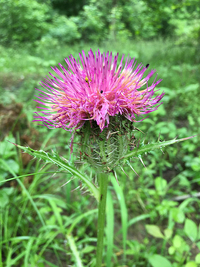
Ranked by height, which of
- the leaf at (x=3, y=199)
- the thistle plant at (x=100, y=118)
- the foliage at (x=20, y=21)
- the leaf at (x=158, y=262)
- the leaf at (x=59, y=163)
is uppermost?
the foliage at (x=20, y=21)

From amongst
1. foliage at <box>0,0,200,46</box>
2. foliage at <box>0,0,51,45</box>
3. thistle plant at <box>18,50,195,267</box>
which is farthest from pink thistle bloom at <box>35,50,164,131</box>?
foliage at <box>0,0,51,45</box>

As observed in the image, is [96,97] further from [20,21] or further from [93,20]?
[93,20]

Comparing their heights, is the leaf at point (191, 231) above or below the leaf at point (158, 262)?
above

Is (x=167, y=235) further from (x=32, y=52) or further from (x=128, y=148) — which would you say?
(x=32, y=52)

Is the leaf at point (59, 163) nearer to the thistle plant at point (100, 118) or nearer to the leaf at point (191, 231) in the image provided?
the thistle plant at point (100, 118)

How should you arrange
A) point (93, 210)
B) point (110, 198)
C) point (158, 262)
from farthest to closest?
point (93, 210)
point (110, 198)
point (158, 262)

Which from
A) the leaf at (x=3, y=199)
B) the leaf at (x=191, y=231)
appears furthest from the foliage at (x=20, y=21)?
the leaf at (x=191, y=231)

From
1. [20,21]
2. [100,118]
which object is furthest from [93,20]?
[100,118]

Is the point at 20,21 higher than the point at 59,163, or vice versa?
the point at 20,21

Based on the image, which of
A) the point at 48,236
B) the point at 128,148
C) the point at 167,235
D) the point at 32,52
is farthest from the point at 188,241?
the point at 32,52

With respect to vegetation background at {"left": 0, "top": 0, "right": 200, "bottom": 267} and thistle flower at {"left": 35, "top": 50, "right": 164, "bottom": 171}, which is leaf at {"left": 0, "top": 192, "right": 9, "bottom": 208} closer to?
vegetation background at {"left": 0, "top": 0, "right": 200, "bottom": 267}

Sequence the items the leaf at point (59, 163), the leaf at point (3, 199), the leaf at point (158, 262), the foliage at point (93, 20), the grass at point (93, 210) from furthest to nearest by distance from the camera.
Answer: the foliage at point (93, 20) < the leaf at point (3, 199) < the grass at point (93, 210) < the leaf at point (158, 262) < the leaf at point (59, 163)
